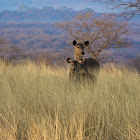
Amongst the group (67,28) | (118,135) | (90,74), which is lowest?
(118,135)

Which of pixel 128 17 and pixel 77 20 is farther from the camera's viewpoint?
pixel 77 20

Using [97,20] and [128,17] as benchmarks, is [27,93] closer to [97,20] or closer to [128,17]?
[128,17]

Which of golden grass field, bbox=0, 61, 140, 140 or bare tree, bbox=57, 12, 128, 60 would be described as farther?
bare tree, bbox=57, 12, 128, 60

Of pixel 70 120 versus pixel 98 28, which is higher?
pixel 98 28

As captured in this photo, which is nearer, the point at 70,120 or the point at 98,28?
the point at 70,120

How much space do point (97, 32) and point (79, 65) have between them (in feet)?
37.0

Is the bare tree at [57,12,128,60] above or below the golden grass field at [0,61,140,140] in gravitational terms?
above

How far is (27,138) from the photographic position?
3168 mm

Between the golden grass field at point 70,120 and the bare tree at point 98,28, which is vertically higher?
the bare tree at point 98,28

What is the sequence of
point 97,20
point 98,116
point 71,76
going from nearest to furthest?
point 98,116
point 71,76
point 97,20

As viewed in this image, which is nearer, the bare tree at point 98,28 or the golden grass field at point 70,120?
the golden grass field at point 70,120

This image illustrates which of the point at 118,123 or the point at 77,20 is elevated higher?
the point at 77,20

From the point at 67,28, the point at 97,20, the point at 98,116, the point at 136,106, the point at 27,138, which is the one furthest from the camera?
the point at 97,20

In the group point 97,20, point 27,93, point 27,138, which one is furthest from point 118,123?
point 97,20
